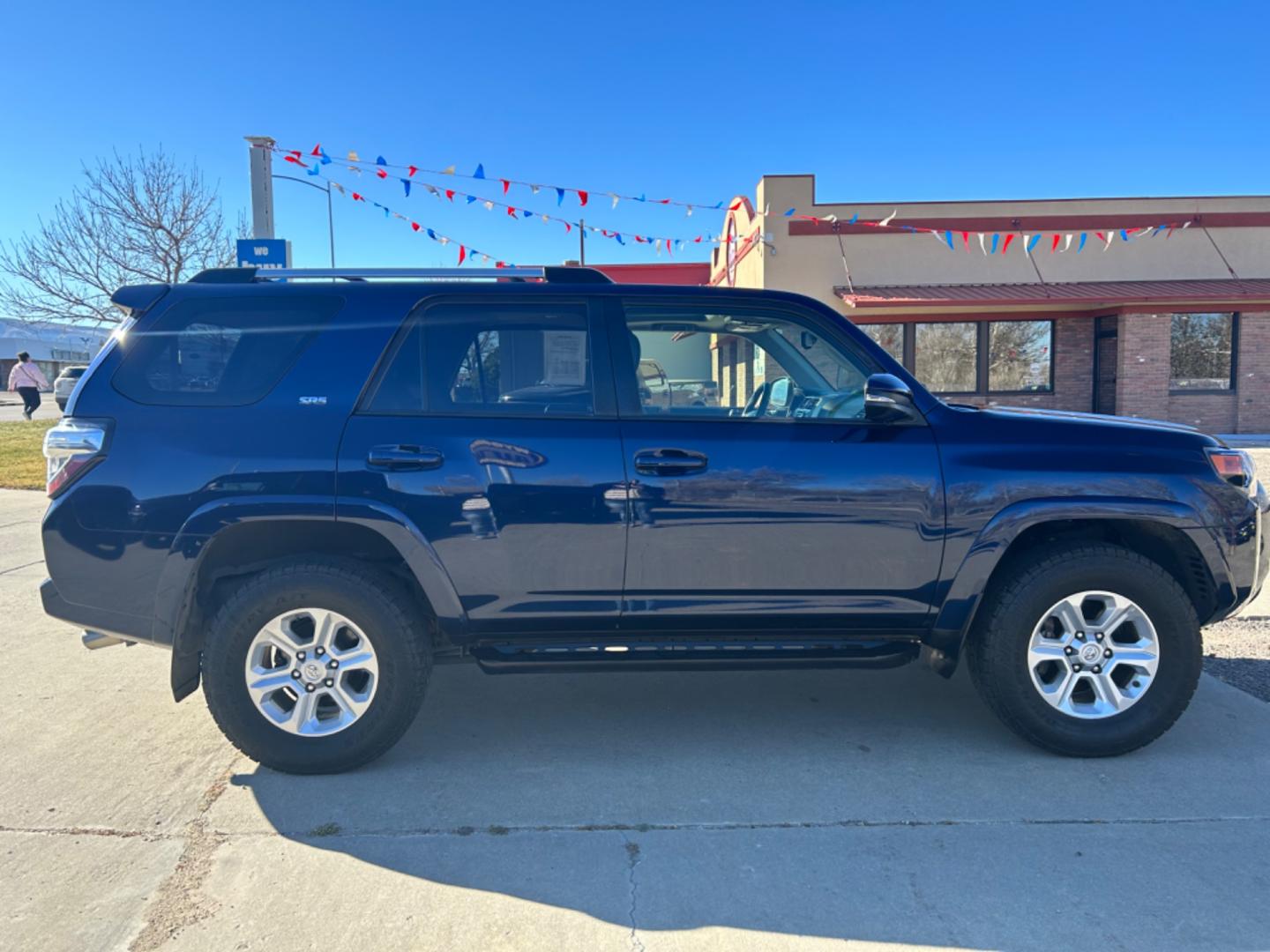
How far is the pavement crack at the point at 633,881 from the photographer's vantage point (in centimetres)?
254

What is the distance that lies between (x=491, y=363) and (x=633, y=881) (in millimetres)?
2031

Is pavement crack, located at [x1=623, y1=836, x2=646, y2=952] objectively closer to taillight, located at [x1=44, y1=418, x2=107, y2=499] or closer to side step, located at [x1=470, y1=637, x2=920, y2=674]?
side step, located at [x1=470, y1=637, x2=920, y2=674]

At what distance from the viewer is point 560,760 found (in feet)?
12.2

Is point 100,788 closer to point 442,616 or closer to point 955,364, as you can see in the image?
point 442,616

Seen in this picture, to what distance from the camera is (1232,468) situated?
3.72 metres

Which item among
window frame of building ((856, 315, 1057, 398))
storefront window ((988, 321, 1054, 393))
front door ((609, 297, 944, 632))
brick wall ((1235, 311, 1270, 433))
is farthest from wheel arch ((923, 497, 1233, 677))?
brick wall ((1235, 311, 1270, 433))

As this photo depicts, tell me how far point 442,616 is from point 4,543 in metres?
6.78

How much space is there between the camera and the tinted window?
358 cm

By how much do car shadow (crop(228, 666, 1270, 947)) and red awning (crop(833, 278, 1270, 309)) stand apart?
13925 mm

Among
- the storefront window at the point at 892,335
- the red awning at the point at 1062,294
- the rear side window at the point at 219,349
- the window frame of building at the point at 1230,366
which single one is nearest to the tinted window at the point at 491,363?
the rear side window at the point at 219,349

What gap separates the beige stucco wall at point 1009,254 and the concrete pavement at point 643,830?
1501 cm

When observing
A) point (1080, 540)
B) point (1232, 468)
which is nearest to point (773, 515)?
point (1080, 540)

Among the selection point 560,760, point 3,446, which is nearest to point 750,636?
point 560,760

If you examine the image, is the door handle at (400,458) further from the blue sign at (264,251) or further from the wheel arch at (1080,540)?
the blue sign at (264,251)
